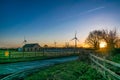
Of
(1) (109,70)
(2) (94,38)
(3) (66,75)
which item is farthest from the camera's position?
(2) (94,38)

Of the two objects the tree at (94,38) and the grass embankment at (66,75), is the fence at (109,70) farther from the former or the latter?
→ the tree at (94,38)

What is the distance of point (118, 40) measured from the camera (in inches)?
2795

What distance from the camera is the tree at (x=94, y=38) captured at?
8888cm

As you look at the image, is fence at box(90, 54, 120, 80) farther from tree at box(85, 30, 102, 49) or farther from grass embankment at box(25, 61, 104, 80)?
tree at box(85, 30, 102, 49)

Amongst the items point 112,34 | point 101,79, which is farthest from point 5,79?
point 112,34

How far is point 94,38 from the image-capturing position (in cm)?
9138

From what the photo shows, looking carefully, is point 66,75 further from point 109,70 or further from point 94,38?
point 94,38

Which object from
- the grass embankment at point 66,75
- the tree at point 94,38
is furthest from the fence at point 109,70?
the tree at point 94,38

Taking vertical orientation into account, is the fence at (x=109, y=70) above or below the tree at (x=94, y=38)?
below

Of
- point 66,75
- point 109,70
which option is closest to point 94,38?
point 66,75

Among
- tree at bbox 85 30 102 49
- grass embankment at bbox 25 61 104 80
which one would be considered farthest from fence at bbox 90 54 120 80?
tree at bbox 85 30 102 49

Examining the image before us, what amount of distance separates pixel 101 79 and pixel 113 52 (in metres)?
20.4

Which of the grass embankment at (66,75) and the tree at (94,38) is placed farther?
the tree at (94,38)

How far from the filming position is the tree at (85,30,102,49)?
88.9 meters
